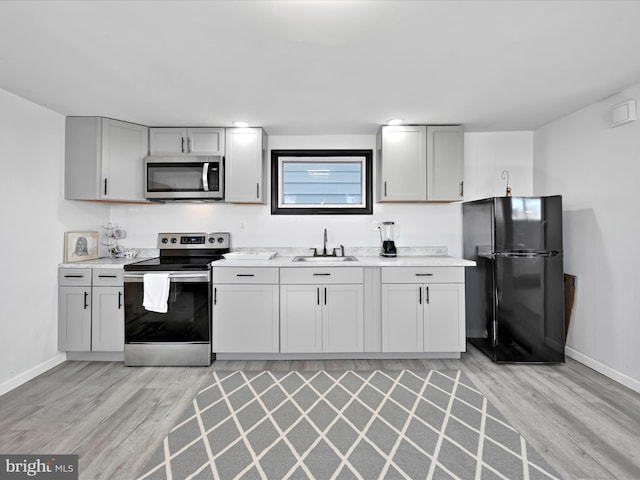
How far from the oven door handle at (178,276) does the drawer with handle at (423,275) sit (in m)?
1.68

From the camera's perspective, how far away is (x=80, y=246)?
3.09m

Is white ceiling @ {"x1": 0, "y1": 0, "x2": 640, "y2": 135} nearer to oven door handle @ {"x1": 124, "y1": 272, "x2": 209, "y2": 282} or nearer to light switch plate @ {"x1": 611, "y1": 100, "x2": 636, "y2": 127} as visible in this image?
light switch plate @ {"x1": 611, "y1": 100, "x2": 636, "y2": 127}

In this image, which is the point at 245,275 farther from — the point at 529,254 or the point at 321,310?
the point at 529,254

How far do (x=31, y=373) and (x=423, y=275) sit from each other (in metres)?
3.51

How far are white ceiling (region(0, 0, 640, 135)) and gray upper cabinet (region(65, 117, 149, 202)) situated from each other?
0.56 feet

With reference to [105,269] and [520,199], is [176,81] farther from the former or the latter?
[520,199]

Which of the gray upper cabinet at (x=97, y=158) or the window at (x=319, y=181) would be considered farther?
the window at (x=319, y=181)

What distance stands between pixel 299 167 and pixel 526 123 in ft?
8.03

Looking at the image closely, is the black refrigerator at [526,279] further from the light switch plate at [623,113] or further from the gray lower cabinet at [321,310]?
the gray lower cabinet at [321,310]

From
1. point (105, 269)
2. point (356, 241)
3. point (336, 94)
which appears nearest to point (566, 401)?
point (356, 241)

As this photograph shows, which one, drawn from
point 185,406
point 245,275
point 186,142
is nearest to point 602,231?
point 245,275

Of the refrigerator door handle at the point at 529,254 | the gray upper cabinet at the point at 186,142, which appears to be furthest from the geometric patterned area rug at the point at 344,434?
the gray upper cabinet at the point at 186,142

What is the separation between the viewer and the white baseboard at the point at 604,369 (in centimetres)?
237

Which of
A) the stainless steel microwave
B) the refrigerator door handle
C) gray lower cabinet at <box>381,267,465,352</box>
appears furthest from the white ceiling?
gray lower cabinet at <box>381,267,465,352</box>
